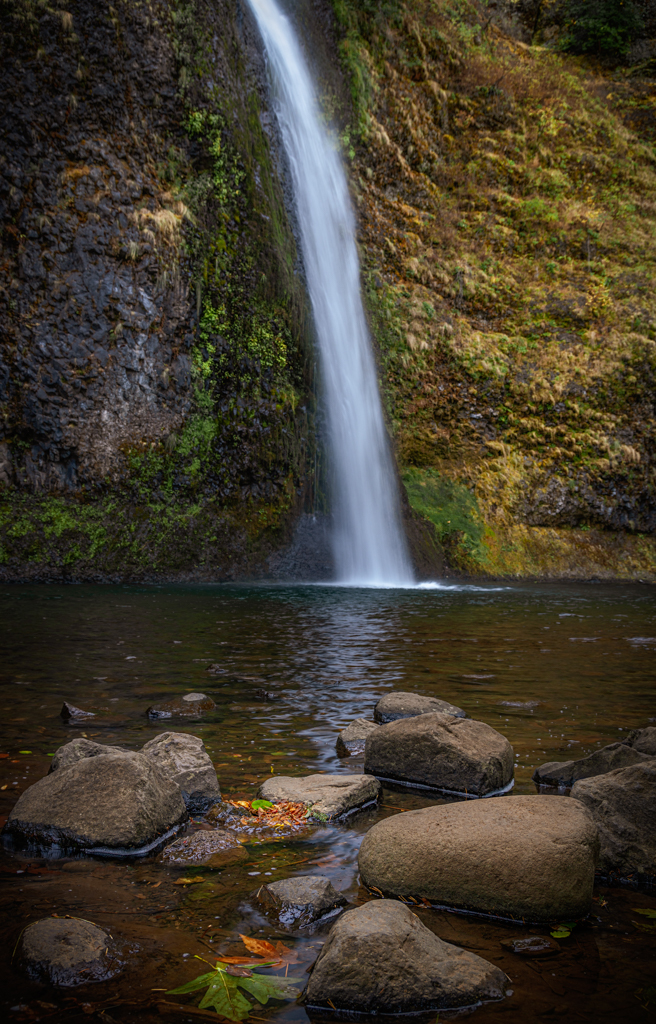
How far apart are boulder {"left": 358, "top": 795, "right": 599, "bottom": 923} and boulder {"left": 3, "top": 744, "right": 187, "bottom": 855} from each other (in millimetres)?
836

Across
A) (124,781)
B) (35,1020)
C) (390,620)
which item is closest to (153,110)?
(390,620)

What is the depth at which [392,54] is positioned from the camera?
22.1 m

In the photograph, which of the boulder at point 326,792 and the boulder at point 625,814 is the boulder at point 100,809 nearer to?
the boulder at point 326,792

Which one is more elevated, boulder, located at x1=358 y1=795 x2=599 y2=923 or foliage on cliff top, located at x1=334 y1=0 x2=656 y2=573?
foliage on cliff top, located at x1=334 y1=0 x2=656 y2=573

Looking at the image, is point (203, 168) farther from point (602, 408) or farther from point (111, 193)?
point (602, 408)

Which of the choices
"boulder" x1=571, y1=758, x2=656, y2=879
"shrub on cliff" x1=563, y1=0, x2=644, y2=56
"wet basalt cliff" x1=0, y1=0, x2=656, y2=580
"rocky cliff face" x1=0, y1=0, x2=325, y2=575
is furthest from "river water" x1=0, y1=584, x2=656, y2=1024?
"shrub on cliff" x1=563, y1=0, x2=644, y2=56

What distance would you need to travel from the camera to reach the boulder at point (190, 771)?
2975 millimetres

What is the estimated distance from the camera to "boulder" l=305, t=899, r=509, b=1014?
1.71 metres

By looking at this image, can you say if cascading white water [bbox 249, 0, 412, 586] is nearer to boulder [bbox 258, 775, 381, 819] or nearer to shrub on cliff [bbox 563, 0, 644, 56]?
boulder [bbox 258, 775, 381, 819]

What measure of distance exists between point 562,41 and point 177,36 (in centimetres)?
1882

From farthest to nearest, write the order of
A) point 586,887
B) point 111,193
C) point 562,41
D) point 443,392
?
point 562,41, point 443,392, point 111,193, point 586,887

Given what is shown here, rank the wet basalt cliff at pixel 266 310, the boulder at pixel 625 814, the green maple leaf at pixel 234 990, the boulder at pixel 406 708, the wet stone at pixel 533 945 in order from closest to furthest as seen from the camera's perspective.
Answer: the green maple leaf at pixel 234 990 → the wet stone at pixel 533 945 → the boulder at pixel 625 814 → the boulder at pixel 406 708 → the wet basalt cliff at pixel 266 310

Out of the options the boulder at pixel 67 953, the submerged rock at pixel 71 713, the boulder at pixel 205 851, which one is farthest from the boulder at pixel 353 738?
the boulder at pixel 67 953

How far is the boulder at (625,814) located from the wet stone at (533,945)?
1.76ft
